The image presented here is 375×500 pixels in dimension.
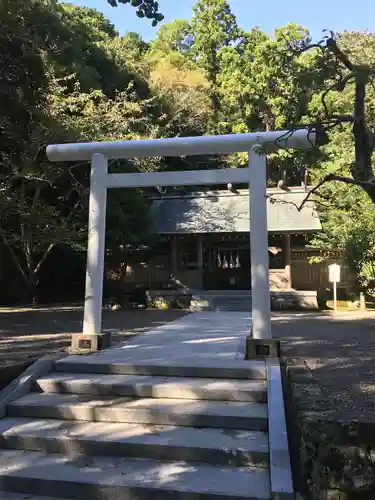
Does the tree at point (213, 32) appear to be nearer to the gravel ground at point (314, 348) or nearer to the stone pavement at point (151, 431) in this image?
the gravel ground at point (314, 348)

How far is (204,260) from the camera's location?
67.4ft

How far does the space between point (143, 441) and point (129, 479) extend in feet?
1.33

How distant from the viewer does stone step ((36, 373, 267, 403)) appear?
430 cm

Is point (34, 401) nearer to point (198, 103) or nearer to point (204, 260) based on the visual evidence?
point (204, 260)

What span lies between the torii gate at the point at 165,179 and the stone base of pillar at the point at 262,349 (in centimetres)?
39

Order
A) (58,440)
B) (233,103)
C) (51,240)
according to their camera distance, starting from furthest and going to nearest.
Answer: (233,103) < (51,240) < (58,440)

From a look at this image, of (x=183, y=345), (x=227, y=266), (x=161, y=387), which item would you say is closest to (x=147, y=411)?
(x=161, y=387)


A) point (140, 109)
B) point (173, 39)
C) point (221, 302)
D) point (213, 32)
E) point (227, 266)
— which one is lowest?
point (221, 302)

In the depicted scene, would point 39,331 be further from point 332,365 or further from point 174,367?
point 332,365

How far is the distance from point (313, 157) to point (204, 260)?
58.0 feet

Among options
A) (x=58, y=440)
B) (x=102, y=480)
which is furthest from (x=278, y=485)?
(x=58, y=440)

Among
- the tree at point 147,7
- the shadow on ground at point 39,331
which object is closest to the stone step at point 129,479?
the shadow on ground at point 39,331

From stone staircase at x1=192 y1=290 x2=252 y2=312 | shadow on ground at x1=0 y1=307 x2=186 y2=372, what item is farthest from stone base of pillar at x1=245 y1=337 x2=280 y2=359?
stone staircase at x1=192 y1=290 x2=252 y2=312

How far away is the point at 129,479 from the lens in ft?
10.8
